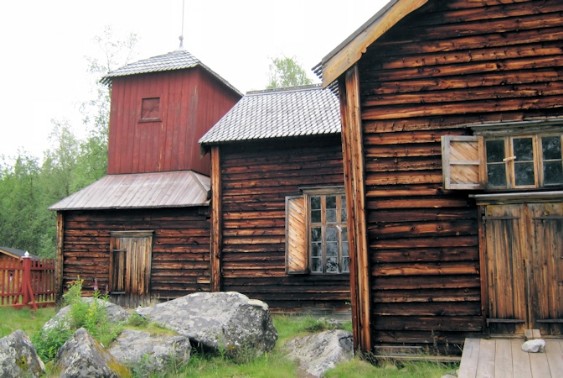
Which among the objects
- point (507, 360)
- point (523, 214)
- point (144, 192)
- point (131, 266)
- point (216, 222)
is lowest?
point (507, 360)

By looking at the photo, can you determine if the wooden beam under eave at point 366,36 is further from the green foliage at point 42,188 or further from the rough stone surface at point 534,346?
the green foliage at point 42,188

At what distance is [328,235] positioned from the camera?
12891 millimetres

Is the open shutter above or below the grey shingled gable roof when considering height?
below

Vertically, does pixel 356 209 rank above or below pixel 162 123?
below

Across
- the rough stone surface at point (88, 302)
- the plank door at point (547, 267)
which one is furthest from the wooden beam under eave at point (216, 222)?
the plank door at point (547, 267)

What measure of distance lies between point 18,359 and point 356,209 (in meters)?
5.15

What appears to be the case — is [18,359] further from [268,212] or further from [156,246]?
[156,246]

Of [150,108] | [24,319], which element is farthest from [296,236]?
[150,108]

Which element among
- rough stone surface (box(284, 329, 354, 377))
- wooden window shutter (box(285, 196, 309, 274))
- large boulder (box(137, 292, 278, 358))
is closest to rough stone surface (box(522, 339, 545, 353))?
rough stone surface (box(284, 329, 354, 377))

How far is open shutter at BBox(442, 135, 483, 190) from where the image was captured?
808 centimetres

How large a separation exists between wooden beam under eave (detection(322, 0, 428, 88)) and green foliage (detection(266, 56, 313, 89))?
1048 inches

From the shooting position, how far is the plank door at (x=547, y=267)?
7.69 meters

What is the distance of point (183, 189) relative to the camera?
50.6ft

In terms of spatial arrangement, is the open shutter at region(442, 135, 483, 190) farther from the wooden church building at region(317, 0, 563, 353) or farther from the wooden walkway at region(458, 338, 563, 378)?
the wooden walkway at region(458, 338, 563, 378)
